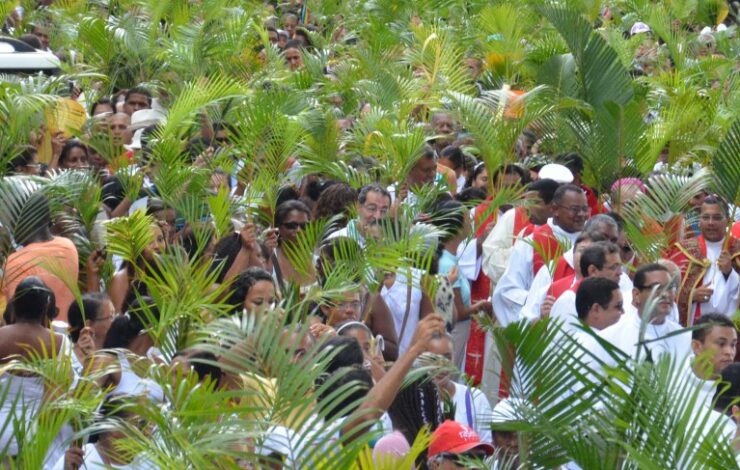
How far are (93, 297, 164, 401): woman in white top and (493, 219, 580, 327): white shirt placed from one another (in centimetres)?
206

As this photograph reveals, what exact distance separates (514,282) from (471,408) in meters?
2.20

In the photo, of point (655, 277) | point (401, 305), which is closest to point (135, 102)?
point (401, 305)

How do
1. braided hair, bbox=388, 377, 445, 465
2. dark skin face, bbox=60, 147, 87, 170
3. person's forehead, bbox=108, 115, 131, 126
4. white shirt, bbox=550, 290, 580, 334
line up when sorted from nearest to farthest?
1. braided hair, bbox=388, 377, 445, 465
2. white shirt, bbox=550, 290, 580, 334
3. dark skin face, bbox=60, 147, 87, 170
4. person's forehead, bbox=108, 115, 131, 126

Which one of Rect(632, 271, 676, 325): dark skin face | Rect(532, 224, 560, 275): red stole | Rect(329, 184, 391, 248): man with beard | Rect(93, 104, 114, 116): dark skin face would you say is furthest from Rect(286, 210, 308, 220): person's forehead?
Rect(93, 104, 114, 116): dark skin face

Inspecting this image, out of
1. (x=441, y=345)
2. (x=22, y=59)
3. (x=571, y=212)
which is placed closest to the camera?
(x=441, y=345)

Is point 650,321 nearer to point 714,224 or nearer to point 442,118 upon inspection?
point 714,224

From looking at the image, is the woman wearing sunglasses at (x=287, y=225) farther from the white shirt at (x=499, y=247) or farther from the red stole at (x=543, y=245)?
the red stole at (x=543, y=245)

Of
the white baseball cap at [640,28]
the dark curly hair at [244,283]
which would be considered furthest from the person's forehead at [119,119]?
the white baseball cap at [640,28]

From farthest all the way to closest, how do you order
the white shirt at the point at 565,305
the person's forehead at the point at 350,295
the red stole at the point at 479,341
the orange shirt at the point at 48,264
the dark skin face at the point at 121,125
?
the dark skin face at the point at 121,125 → the red stole at the point at 479,341 → the white shirt at the point at 565,305 → the orange shirt at the point at 48,264 → the person's forehead at the point at 350,295

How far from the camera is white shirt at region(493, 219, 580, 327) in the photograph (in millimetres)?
8469

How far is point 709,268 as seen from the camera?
28.8 feet

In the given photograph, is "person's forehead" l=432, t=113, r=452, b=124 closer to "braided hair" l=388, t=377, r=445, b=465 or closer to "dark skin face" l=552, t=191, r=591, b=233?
"dark skin face" l=552, t=191, r=591, b=233

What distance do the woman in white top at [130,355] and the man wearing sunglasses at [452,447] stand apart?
1.02m

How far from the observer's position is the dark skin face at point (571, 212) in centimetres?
866
